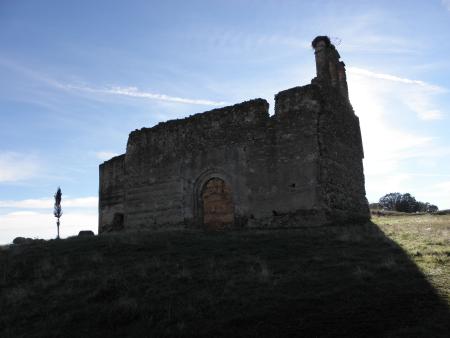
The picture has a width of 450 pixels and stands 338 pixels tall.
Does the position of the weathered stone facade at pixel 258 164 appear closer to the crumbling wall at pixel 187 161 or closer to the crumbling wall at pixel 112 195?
the crumbling wall at pixel 187 161

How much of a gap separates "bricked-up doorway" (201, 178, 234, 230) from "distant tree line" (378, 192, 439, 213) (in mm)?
23986

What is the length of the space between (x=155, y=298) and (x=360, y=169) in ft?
45.0

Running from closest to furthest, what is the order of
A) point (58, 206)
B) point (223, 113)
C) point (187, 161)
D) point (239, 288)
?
point (239, 288)
point (223, 113)
point (187, 161)
point (58, 206)

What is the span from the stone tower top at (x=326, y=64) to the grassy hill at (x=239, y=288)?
717 cm

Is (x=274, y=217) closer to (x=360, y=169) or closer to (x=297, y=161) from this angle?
(x=297, y=161)

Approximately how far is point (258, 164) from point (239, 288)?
9466 millimetres

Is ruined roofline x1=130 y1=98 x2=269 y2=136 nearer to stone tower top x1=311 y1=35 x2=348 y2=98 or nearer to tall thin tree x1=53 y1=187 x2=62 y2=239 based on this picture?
stone tower top x1=311 y1=35 x2=348 y2=98

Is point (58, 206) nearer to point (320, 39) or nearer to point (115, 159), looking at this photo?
point (115, 159)

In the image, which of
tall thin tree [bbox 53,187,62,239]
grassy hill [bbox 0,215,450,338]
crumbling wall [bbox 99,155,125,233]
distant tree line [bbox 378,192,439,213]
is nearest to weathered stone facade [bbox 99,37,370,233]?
crumbling wall [bbox 99,155,125,233]

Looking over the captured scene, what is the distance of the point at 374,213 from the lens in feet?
89.7

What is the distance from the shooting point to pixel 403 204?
41750mm

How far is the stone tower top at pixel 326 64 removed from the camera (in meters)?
18.7

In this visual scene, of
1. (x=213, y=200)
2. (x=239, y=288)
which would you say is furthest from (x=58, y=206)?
(x=239, y=288)

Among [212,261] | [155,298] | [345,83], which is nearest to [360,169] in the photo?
[345,83]
